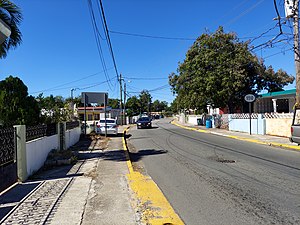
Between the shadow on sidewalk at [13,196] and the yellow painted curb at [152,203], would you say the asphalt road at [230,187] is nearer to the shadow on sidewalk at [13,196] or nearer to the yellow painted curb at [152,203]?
the yellow painted curb at [152,203]

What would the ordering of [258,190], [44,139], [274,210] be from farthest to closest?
[44,139] → [258,190] → [274,210]

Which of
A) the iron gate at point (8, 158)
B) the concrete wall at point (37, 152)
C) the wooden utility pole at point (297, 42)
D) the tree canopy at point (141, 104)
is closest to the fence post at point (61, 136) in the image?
the concrete wall at point (37, 152)

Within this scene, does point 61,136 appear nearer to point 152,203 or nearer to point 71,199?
point 71,199

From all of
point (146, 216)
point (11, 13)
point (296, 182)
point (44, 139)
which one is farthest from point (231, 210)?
point (11, 13)

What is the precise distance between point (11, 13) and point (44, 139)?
4306 mm

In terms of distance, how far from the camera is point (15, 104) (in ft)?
33.2

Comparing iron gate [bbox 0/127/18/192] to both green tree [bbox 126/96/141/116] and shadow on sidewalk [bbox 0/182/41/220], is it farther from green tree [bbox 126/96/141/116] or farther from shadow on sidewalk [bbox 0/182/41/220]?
green tree [bbox 126/96/141/116]

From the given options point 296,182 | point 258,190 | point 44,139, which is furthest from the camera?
point 44,139

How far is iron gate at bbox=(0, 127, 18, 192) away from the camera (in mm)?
6441

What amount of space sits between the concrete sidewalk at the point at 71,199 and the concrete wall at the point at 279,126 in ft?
44.0

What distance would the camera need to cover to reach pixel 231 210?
198 inches

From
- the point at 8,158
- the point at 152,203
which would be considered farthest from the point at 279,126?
the point at 8,158

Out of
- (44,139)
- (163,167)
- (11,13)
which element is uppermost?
(11,13)

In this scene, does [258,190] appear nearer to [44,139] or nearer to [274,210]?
[274,210]
